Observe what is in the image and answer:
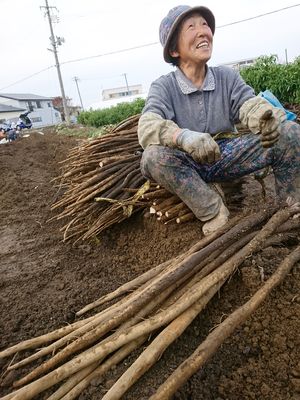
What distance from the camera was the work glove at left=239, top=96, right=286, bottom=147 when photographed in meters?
1.87

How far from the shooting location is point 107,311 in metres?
1.48

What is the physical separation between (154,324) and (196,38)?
70.5 inches


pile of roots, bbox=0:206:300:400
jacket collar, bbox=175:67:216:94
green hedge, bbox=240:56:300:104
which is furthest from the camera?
green hedge, bbox=240:56:300:104

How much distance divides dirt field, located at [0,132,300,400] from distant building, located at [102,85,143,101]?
214 ft

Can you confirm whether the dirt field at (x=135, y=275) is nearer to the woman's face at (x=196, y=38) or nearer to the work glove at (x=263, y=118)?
the work glove at (x=263, y=118)

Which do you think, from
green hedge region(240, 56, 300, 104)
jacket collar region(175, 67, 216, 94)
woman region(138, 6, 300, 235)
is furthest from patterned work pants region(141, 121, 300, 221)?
green hedge region(240, 56, 300, 104)

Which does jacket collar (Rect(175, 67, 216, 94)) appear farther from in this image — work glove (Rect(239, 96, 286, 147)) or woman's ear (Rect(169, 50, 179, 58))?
work glove (Rect(239, 96, 286, 147))

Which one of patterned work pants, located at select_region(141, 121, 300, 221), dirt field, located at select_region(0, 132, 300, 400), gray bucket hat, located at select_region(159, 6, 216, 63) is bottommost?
dirt field, located at select_region(0, 132, 300, 400)

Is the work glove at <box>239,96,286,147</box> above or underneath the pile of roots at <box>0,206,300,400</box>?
above

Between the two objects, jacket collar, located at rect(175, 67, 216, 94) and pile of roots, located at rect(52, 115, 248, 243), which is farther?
pile of roots, located at rect(52, 115, 248, 243)

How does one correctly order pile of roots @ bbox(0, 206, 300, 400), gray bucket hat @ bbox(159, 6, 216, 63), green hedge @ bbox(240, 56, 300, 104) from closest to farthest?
pile of roots @ bbox(0, 206, 300, 400) < gray bucket hat @ bbox(159, 6, 216, 63) < green hedge @ bbox(240, 56, 300, 104)

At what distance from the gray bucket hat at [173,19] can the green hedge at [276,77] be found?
288 inches

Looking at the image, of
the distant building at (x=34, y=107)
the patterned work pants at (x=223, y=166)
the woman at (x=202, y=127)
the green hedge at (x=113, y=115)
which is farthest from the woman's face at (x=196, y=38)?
the distant building at (x=34, y=107)

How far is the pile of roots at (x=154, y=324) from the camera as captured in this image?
1.17 metres
